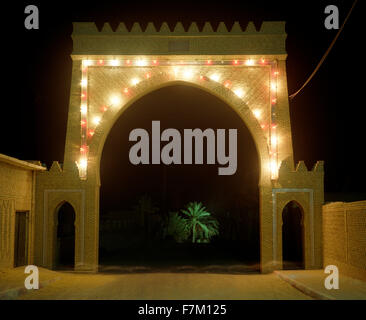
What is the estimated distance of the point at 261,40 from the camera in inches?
614

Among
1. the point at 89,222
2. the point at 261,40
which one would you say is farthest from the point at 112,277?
the point at 261,40

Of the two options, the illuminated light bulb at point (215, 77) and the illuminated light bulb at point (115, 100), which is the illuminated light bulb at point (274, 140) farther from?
the illuminated light bulb at point (115, 100)

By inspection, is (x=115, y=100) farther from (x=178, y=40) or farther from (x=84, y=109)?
(x=178, y=40)

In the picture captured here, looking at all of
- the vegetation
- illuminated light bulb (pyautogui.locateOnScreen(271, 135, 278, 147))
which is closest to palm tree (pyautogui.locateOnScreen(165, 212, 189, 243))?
the vegetation

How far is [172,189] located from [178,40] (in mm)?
26236

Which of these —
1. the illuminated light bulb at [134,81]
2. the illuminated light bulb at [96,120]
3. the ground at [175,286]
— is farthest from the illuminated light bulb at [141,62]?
the ground at [175,286]

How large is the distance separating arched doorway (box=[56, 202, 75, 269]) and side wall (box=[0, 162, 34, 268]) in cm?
126

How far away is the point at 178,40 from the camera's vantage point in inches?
617

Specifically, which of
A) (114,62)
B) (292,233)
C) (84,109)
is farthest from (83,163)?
(292,233)

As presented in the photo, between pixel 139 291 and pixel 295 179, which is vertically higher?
pixel 295 179

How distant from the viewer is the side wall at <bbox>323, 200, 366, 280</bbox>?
1188cm

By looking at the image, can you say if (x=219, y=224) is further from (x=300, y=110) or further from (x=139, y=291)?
(x=139, y=291)

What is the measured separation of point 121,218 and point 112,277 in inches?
824

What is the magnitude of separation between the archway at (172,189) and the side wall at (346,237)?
5.99 metres
